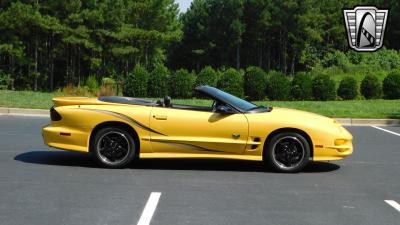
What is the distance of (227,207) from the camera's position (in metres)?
5.98

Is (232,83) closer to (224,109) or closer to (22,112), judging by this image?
(22,112)

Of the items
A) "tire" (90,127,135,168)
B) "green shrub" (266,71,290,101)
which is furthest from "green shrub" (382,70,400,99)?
"tire" (90,127,135,168)

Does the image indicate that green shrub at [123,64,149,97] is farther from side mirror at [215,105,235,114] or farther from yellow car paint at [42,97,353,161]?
side mirror at [215,105,235,114]

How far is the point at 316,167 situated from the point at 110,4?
43193mm

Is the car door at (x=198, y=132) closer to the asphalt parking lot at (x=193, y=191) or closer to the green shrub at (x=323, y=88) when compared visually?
the asphalt parking lot at (x=193, y=191)

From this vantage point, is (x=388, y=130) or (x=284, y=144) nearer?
(x=284, y=144)

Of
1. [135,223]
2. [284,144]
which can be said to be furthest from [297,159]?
[135,223]

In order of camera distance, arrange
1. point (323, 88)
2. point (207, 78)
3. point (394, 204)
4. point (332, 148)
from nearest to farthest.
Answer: point (394, 204), point (332, 148), point (323, 88), point (207, 78)

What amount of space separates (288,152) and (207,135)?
3.88 ft

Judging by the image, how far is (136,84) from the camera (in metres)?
26.7

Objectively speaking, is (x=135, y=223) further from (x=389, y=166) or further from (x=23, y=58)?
(x=23, y=58)

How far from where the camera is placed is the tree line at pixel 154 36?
150 feet

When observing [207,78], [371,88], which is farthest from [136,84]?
[371,88]

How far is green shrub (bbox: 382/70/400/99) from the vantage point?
27.0 meters
